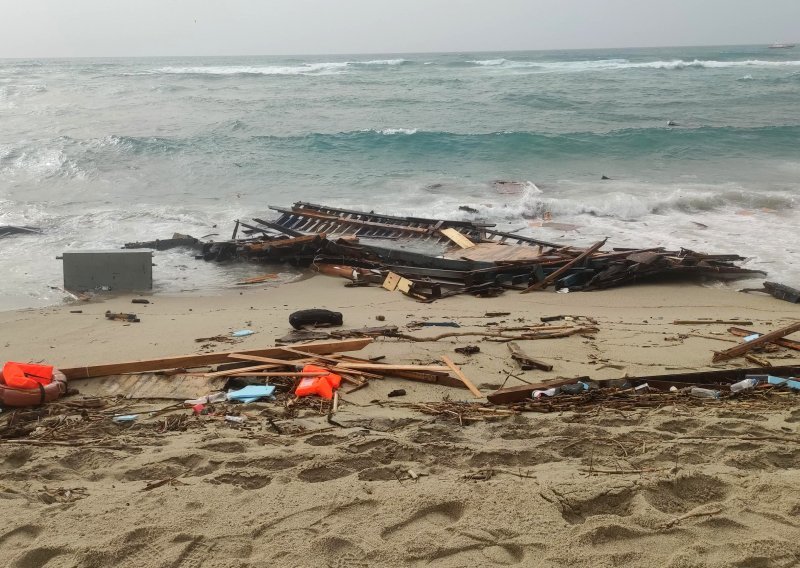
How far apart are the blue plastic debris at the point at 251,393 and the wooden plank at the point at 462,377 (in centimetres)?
175

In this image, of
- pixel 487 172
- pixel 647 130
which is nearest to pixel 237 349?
pixel 487 172

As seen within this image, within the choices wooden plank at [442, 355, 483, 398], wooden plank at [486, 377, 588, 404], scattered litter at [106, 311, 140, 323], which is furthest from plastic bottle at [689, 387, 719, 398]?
scattered litter at [106, 311, 140, 323]

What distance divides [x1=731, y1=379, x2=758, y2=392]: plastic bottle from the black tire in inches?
181

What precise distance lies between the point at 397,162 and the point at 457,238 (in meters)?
13.6

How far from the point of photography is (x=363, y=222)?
1343cm

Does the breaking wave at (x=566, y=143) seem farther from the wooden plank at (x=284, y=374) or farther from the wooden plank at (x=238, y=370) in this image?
the wooden plank at (x=284, y=374)

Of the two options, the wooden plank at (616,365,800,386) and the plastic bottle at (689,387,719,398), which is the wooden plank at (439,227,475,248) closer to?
the wooden plank at (616,365,800,386)

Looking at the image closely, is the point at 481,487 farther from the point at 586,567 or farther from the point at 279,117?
the point at 279,117

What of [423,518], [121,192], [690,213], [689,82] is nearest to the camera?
[423,518]

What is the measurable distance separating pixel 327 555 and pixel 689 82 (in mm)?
50937

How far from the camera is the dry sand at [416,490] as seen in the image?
351 centimetres

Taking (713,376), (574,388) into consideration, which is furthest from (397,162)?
(574,388)

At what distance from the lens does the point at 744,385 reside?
20.1 ft

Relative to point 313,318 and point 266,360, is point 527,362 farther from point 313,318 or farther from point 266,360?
point 313,318
